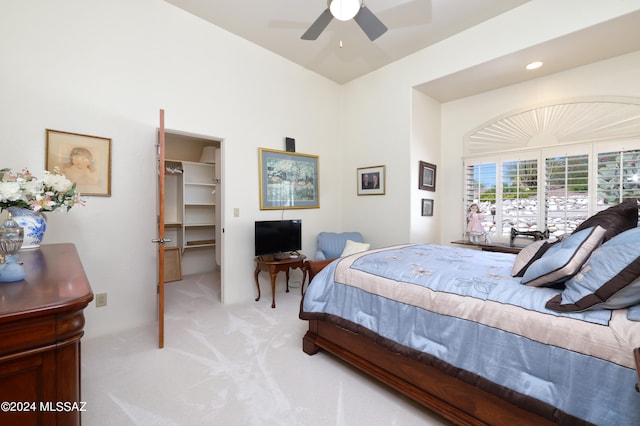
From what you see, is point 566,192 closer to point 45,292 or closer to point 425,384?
point 425,384

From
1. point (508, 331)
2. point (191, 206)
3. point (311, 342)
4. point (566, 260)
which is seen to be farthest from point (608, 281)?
point (191, 206)

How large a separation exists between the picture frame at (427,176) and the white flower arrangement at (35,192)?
12.2 feet

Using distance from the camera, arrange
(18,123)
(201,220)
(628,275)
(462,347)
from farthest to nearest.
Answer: (201,220)
(18,123)
(462,347)
(628,275)

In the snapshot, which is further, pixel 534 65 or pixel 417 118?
pixel 417 118

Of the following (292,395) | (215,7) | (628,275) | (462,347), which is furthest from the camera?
(215,7)

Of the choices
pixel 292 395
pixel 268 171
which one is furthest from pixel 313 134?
pixel 292 395

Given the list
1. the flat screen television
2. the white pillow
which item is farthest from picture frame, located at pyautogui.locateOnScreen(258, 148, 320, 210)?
the white pillow

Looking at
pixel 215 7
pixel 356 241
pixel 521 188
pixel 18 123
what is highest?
pixel 215 7

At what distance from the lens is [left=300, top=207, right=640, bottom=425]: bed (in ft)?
3.55

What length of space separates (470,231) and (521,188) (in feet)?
2.80

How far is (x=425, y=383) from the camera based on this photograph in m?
1.62

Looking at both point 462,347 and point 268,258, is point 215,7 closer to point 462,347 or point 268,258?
point 268,258

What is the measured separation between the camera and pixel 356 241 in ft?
13.4

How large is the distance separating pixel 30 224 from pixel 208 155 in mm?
3616
